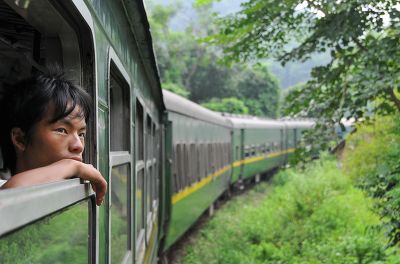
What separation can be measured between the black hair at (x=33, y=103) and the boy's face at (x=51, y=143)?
0.04 ft

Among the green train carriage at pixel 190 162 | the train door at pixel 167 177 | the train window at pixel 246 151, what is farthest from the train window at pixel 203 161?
the train window at pixel 246 151

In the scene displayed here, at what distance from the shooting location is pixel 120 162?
276cm

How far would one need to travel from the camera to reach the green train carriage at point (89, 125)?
1.15 m

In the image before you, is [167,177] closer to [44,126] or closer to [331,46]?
[331,46]

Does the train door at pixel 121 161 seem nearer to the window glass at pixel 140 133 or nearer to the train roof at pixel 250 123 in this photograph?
the window glass at pixel 140 133

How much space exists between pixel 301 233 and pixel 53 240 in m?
9.25

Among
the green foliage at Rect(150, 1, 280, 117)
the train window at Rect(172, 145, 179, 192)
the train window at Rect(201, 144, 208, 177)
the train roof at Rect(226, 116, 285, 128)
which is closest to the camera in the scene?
the train window at Rect(172, 145, 179, 192)

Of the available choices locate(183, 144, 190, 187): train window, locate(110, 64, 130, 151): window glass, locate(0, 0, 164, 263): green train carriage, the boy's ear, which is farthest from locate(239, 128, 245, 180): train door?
the boy's ear

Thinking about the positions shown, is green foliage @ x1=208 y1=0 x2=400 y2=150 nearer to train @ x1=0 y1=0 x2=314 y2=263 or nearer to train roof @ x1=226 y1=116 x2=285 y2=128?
train @ x1=0 y1=0 x2=314 y2=263

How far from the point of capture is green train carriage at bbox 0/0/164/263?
3.76 ft

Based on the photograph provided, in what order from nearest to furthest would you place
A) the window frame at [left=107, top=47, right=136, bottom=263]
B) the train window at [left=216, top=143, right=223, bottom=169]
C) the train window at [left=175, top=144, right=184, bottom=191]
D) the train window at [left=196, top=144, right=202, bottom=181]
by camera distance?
1. the window frame at [left=107, top=47, right=136, bottom=263]
2. the train window at [left=175, top=144, right=184, bottom=191]
3. the train window at [left=196, top=144, right=202, bottom=181]
4. the train window at [left=216, top=143, right=223, bottom=169]

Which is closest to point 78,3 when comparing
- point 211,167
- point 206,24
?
point 211,167

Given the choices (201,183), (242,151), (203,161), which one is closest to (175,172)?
(201,183)

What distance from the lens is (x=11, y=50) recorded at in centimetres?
199
